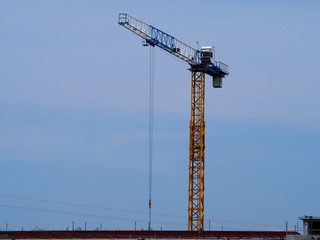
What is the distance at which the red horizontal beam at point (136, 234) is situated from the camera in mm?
124625

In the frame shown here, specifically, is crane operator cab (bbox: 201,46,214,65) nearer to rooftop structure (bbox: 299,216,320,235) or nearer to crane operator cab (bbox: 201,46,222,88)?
crane operator cab (bbox: 201,46,222,88)

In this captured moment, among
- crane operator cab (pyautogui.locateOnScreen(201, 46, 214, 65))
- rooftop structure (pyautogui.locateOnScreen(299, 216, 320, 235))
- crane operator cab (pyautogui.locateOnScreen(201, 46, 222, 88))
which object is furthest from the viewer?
crane operator cab (pyautogui.locateOnScreen(201, 46, 222, 88))

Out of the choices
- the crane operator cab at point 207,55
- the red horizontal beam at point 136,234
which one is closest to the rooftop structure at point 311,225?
the red horizontal beam at point 136,234

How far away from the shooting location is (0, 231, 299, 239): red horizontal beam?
409 feet

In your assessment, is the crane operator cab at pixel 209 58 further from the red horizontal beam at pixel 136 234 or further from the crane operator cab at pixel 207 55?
the red horizontal beam at pixel 136 234

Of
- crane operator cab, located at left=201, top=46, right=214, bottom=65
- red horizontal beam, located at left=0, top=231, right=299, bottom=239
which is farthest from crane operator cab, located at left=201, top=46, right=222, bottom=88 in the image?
red horizontal beam, located at left=0, top=231, right=299, bottom=239

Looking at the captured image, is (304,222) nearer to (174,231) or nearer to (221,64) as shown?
(174,231)

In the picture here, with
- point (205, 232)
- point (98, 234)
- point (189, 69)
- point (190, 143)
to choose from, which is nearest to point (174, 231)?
point (205, 232)

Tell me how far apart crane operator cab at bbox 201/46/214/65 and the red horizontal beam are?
40.6 meters

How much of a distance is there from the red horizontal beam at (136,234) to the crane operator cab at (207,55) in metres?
40.6

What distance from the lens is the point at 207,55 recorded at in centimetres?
16875

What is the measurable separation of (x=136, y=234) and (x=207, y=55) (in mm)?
50549

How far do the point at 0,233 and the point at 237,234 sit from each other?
43.8m

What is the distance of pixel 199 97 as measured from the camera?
164 meters
